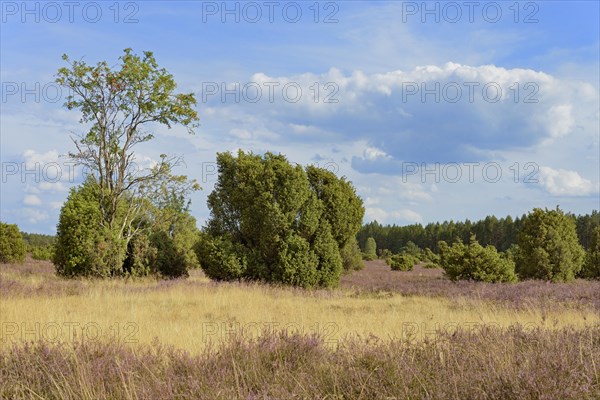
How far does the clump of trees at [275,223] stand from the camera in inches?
804

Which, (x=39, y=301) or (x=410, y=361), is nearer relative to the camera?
(x=410, y=361)

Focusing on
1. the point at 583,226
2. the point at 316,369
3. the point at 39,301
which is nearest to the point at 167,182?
the point at 39,301

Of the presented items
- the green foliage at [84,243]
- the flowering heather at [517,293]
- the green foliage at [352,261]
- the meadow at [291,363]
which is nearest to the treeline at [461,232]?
the green foliage at [352,261]

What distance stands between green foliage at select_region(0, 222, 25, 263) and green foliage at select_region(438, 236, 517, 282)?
99.3ft

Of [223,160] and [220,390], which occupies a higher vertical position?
[223,160]

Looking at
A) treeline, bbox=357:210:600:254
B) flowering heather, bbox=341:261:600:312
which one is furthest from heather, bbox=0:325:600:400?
treeline, bbox=357:210:600:254

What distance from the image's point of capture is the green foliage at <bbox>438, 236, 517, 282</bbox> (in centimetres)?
2286

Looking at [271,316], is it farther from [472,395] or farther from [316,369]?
[472,395]

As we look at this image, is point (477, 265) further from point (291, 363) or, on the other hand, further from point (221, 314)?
point (291, 363)

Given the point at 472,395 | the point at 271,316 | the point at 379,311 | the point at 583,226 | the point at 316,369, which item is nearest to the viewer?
the point at 472,395

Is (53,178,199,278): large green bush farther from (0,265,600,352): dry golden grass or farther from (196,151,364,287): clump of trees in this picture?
(0,265,600,352): dry golden grass

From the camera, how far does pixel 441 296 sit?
17.8 m

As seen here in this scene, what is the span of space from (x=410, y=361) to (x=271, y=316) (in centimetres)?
674

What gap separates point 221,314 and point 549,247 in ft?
60.7
